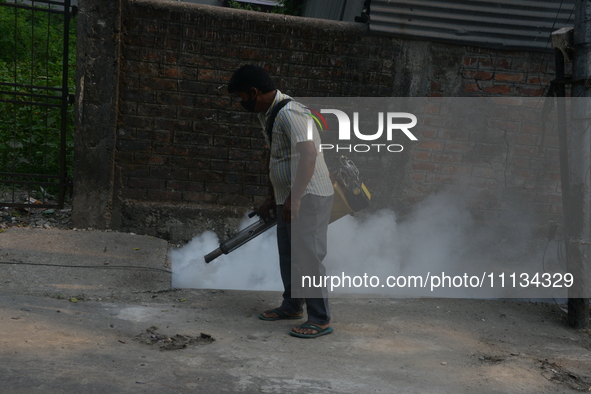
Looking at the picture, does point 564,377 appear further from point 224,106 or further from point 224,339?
point 224,106

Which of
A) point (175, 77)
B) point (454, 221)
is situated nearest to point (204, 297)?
point (175, 77)

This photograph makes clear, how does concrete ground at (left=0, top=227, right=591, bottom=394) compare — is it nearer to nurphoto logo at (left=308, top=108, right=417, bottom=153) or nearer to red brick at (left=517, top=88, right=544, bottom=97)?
nurphoto logo at (left=308, top=108, right=417, bottom=153)

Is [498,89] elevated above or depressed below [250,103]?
above


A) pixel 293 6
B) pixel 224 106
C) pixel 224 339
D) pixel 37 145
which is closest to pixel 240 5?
pixel 293 6

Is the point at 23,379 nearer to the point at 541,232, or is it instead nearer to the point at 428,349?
the point at 428,349

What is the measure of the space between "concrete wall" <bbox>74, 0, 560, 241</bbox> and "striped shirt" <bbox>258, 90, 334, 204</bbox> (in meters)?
1.81

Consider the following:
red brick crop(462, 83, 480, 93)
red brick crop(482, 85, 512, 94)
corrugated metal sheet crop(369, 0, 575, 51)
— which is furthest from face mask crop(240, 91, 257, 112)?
red brick crop(482, 85, 512, 94)

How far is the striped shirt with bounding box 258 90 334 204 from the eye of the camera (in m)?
3.73

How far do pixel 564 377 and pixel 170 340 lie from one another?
7.70 ft

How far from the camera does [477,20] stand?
573cm

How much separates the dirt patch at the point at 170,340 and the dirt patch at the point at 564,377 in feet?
6.64

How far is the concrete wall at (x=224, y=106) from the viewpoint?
17.9 ft

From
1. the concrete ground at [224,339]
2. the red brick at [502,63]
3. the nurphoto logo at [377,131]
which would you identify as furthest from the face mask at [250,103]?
the red brick at [502,63]

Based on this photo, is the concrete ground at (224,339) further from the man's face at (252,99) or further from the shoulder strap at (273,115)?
the man's face at (252,99)
